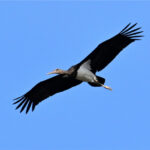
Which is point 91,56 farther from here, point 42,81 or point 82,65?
point 42,81

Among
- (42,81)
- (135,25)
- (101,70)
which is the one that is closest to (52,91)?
(42,81)

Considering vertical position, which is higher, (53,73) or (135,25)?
(135,25)

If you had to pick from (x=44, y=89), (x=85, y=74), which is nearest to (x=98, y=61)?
(x=85, y=74)

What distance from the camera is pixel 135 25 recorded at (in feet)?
59.0

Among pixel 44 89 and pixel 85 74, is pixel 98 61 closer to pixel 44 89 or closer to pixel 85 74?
pixel 85 74

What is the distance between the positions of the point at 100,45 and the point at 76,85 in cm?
175

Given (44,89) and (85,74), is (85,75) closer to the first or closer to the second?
(85,74)

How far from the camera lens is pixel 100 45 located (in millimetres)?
17797

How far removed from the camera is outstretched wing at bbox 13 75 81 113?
62.1 ft

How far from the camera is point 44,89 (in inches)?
756

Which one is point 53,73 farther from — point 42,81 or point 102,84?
point 102,84

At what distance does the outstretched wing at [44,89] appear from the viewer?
1894 centimetres

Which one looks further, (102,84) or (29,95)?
(29,95)

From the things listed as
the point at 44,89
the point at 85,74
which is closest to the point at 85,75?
the point at 85,74
